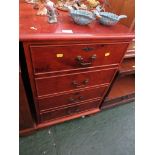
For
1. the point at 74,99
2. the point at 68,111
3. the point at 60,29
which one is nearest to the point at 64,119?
the point at 68,111

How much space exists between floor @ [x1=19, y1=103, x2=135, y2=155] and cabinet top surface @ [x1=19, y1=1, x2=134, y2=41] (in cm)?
83

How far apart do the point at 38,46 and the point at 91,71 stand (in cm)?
42

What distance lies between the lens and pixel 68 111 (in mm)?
1348

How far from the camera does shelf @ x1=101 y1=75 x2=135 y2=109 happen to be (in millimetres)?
1558

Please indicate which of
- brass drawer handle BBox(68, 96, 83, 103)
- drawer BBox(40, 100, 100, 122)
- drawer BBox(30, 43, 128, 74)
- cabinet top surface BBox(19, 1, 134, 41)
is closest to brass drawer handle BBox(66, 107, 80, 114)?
drawer BBox(40, 100, 100, 122)

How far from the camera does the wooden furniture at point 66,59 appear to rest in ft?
2.71

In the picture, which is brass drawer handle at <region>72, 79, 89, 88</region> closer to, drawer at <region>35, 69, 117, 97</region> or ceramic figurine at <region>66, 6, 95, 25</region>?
drawer at <region>35, 69, 117, 97</region>

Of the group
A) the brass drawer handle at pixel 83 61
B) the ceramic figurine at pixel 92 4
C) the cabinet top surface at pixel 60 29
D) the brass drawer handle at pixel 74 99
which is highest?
the ceramic figurine at pixel 92 4

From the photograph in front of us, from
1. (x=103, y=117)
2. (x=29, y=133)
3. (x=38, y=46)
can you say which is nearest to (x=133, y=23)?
(x=38, y=46)

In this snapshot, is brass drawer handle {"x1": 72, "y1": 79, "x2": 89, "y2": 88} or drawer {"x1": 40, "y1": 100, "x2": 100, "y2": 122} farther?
drawer {"x1": 40, "y1": 100, "x2": 100, "y2": 122}

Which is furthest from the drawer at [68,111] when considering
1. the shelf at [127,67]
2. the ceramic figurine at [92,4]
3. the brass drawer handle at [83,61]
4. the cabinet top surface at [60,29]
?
the ceramic figurine at [92,4]

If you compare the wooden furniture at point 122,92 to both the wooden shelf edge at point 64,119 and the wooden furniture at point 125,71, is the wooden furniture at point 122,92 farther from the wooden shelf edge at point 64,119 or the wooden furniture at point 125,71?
the wooden shelf edge at point 64,119

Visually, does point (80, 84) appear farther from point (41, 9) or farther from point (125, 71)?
point (41, 9)
